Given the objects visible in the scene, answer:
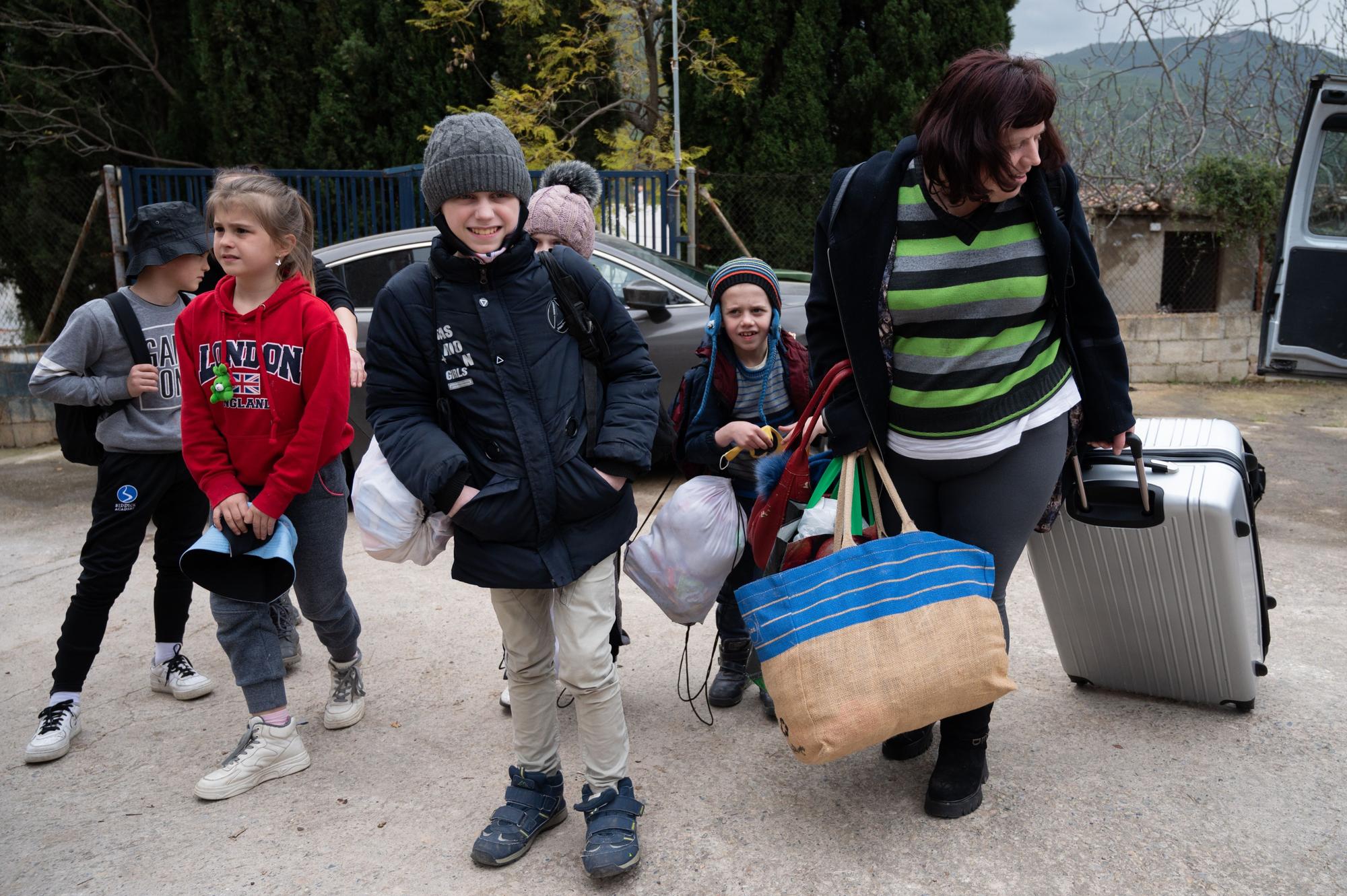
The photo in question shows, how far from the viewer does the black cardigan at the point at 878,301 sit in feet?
7.52

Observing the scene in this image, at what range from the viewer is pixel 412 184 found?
808 cm

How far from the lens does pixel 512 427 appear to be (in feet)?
7.63

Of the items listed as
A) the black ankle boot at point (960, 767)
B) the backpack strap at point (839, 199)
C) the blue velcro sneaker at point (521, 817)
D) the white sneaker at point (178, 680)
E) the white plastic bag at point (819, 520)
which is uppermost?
the backpack strap at point (839, 199)

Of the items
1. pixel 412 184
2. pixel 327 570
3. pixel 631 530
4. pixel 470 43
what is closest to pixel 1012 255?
pixel 631 530

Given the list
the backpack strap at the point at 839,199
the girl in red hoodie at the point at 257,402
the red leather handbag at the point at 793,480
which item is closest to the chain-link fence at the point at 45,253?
the girl in red hoodie at the point at 257,402

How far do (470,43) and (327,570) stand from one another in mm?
8403

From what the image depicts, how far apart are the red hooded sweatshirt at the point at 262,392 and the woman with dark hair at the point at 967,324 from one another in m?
1.36

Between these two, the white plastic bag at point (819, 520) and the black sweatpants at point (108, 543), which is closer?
the white plastic bag at point (819, 520)

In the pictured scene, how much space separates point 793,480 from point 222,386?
1.57m

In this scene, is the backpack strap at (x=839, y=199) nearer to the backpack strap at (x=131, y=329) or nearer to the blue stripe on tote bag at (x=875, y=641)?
the blue stripe on tote bag at (x=875, y=641)

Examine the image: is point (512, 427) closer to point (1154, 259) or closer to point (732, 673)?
point (732, 673)

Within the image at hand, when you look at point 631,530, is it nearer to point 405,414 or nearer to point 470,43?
point 405,414

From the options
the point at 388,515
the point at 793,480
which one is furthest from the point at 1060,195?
the point at 388,515

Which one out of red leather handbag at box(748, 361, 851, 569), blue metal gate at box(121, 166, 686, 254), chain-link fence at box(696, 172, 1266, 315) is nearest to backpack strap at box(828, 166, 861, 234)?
red leather handbag at box(748, 361, 851, 569)
